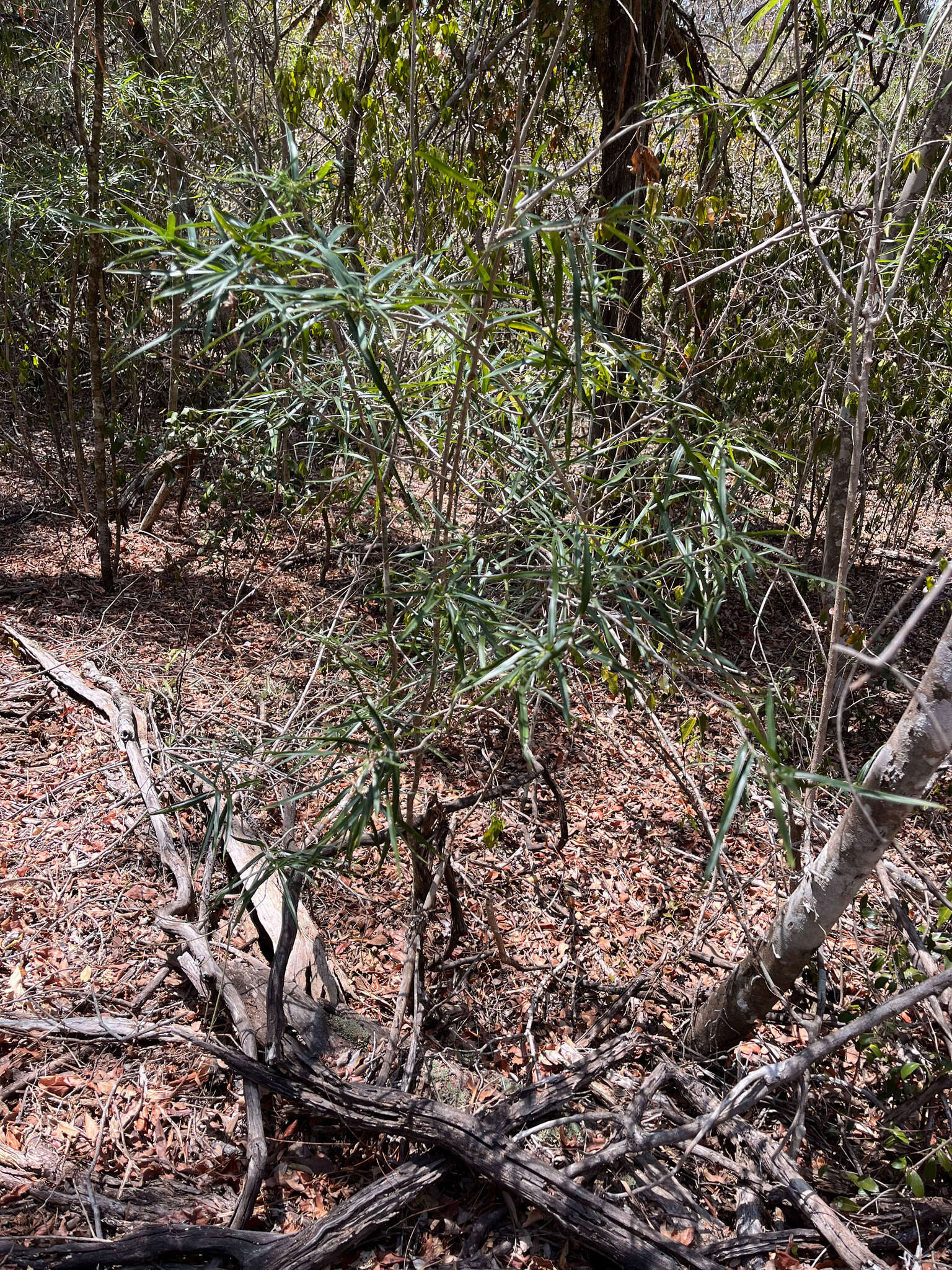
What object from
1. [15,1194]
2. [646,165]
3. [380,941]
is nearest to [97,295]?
[646,165]

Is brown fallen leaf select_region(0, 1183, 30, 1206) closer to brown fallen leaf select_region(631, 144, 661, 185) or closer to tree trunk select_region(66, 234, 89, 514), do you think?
brown fallen leaf select_region(631, 144, 661, 185)

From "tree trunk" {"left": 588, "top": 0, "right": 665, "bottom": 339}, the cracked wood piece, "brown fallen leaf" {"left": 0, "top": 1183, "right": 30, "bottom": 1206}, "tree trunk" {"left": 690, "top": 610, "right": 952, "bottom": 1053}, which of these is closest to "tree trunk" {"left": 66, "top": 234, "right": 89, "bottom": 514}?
"tree trunk" {"left": 588, "top": 0, "right": 665, "bottom": 339}

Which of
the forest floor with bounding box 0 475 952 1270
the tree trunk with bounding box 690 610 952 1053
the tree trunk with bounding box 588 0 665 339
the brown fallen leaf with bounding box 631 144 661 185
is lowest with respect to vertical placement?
the forest floor with bounding box 0 475 952 1270

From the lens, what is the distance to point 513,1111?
2.12m

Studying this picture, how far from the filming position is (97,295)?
394 centimetres

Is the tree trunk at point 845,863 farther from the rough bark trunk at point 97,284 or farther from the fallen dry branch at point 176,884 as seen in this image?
the rough bark trunk at point 97,284

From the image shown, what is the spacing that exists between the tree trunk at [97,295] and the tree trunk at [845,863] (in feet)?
11.2

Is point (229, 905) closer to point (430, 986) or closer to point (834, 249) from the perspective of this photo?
point (430, 986)

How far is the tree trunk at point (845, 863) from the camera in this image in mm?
1709

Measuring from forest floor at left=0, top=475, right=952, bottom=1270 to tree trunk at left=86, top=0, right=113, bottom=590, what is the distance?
1.05ft

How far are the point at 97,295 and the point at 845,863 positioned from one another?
12.4 feet

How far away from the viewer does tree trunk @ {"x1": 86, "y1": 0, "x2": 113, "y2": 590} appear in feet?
11.8

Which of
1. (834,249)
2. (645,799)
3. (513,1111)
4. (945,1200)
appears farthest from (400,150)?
(945,1200)

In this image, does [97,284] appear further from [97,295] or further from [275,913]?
[275,913]
